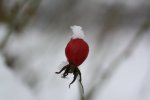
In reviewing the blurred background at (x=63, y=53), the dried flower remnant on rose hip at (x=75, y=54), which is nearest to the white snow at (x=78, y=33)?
the dried flower remnant on rose hip at (x=75, y=54)

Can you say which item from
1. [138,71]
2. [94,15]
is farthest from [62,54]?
[94,15]

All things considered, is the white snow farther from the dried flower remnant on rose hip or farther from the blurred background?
the blurred background

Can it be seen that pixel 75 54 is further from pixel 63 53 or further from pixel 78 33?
pixel 63 53

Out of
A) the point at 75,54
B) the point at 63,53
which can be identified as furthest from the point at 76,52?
the point at 63,53

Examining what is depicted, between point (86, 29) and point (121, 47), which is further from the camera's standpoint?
point (86, 29)

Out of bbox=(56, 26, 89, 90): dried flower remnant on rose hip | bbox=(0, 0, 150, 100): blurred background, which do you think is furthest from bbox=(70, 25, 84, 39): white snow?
bbox=(0, 0, 150, 100): blurred background

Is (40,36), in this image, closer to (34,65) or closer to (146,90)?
(34,65)

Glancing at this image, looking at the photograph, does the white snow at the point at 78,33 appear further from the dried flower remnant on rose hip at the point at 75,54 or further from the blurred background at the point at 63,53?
the blurred background at the point at 63,53
